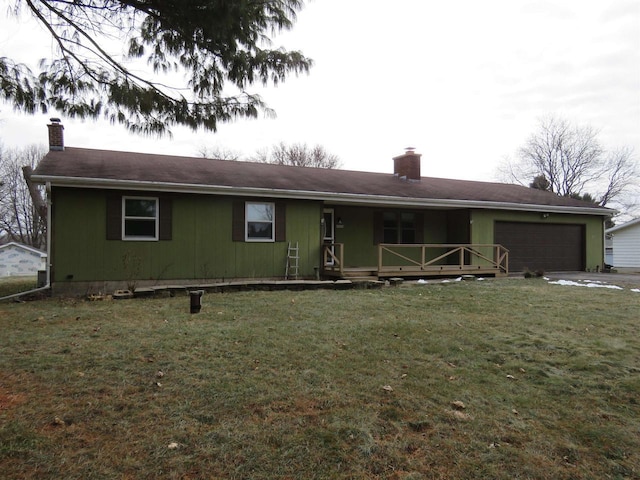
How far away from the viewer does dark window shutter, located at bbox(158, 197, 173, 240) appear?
10.5m

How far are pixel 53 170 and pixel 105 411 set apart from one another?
8.55m

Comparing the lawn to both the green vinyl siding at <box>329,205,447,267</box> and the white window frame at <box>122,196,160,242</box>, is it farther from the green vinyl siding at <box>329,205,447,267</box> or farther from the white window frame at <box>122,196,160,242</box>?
the green vinyl siding at <box>329,205,447,267</box>

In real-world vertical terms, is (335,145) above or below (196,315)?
above

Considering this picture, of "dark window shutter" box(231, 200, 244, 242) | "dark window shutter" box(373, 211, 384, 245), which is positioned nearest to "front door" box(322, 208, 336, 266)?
"dark window shutter" box(373, 211, 384, 245)

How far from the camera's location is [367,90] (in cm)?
1168

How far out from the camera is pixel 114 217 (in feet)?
33.1

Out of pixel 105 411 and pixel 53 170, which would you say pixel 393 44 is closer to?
pixel 53 170

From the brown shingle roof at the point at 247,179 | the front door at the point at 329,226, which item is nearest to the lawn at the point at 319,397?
the brown shingle roof at the point at 247,179

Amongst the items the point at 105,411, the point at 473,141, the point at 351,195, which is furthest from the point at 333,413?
the point at 473,141

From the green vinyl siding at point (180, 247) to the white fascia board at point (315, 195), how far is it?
13.2 inches

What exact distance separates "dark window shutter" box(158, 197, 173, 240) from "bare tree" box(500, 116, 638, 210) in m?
36.9

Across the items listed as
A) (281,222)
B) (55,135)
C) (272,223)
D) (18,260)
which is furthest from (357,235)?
(18,260)

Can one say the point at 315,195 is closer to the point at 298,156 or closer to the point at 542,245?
the point at 542,245

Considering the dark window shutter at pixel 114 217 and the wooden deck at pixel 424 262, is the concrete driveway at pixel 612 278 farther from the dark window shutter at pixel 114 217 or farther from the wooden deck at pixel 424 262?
the dark window shutter at pixel 114 217
